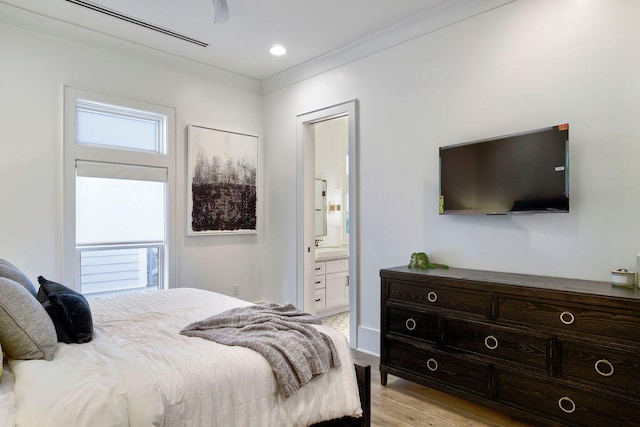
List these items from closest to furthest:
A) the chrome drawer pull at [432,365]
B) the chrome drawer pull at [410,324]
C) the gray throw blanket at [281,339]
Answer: the gray throw blanket at [281,339], the chrome drawer pull at [432,365], the chrome drawer pull at [410,324]

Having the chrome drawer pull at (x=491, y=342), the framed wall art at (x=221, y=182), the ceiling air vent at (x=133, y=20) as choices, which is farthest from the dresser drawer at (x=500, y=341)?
the ceiling air vent at (x=133, y=20)

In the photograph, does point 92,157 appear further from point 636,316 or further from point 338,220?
point 636,316

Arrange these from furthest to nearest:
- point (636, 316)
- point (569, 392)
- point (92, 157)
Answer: point (92, 157)
point (569, 392)
point (636, 316)

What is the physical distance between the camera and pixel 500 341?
2373 millimetres

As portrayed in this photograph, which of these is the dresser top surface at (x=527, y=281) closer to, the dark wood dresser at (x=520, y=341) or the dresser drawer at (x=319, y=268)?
the dark wood dresser at (x=520, y=341)

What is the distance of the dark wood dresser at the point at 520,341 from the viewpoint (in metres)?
1.96

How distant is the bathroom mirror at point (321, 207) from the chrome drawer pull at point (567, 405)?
3.91 m

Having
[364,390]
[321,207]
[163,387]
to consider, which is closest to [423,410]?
[364,390]

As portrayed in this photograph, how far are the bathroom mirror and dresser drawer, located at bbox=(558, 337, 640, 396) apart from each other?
3.87 m

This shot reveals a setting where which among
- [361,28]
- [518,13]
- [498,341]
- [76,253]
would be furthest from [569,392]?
[76,253]

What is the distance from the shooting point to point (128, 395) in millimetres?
1367

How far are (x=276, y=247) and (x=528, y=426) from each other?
3198 millimetres

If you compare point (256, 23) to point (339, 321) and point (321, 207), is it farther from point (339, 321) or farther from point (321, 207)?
point (339, 321)

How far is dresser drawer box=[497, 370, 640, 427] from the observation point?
1946mm
